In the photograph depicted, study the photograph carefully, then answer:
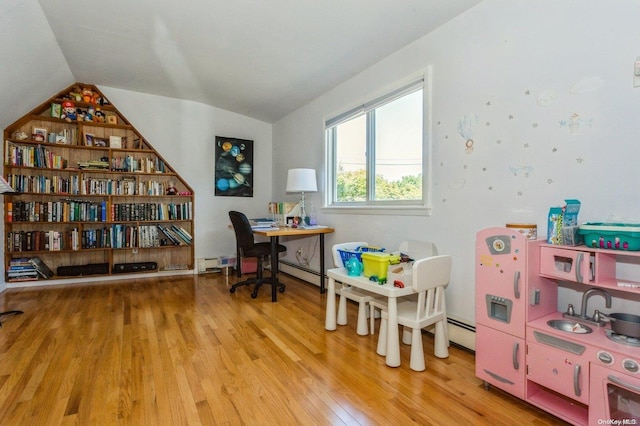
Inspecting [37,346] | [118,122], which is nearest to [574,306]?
[37,346]

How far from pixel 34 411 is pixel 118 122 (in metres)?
3.74

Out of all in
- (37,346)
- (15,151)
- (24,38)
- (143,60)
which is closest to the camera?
(37,346)

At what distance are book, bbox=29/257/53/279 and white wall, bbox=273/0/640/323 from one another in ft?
13.4

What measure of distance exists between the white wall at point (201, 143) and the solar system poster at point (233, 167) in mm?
83

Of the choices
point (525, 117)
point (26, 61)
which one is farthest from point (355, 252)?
point (26, 61)

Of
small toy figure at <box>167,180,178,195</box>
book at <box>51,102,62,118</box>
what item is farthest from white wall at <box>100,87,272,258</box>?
book at <box>51,102,62,118</box>

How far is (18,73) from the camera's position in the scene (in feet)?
9.61

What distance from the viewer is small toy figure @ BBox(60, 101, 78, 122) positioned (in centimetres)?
392

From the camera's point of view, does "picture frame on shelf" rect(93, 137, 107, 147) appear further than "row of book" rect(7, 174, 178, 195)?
Yes

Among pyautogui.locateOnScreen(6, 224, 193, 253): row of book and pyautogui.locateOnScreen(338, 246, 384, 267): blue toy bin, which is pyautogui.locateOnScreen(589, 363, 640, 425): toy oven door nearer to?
pyautogui.locateOnScreen(338, 246, 384, 267): blue toy bin

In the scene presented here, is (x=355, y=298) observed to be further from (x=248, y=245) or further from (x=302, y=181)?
(x=302, y=181)

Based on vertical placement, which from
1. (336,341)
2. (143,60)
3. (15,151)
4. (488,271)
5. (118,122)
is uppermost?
(143,60)

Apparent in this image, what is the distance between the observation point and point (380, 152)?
3070 millimetres

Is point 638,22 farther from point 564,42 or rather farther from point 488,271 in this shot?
point 488,271
